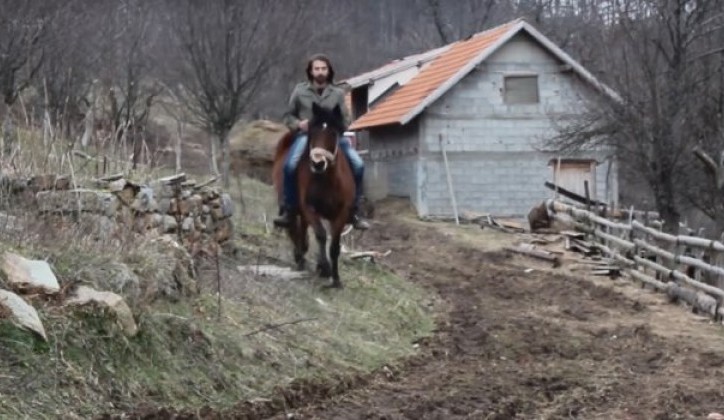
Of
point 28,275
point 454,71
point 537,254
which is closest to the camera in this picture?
point 28,275

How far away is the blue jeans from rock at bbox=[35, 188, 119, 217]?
2847 mm

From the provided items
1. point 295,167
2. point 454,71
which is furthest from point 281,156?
point 454,71

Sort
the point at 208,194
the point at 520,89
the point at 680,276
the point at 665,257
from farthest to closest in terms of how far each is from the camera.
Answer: the point at 520,89, the point at 665,257, the point at 680,276, the point at 208,194

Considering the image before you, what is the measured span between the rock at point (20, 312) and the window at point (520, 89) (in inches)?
877

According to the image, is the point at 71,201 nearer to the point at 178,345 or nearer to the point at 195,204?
the point at 178,345

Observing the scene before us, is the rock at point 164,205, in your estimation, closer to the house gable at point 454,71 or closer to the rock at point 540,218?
the rock at point 540,218

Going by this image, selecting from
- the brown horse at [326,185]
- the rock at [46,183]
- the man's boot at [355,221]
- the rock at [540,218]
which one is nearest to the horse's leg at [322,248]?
the brown horse at [326,185]

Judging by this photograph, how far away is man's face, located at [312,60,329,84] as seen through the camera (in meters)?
10.6

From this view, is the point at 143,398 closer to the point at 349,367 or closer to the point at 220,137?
the point at 349,367

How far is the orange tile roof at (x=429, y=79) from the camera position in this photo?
86.9ft

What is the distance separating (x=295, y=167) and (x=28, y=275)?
4.74m

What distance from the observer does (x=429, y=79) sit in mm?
27969

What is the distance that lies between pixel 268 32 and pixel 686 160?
12.1m

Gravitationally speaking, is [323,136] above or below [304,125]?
below
